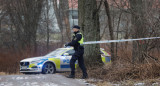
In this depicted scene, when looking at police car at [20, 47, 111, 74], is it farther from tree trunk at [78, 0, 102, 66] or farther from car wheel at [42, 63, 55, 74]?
tree trunk at [78, 0, 102, 66]

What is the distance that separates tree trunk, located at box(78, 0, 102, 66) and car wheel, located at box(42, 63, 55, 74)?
3430mm

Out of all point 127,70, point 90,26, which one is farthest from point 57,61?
point 127,70

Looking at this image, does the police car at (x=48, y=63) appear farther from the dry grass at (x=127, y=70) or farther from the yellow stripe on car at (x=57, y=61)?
the dry grass at (x=127, y=70)

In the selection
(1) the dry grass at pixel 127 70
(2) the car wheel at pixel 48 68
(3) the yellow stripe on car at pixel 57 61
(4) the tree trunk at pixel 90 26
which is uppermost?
(4) the tree trunk at pixel 90 26

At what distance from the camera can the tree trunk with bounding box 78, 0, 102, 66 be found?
12.6 metres

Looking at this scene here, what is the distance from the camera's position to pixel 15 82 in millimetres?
9500

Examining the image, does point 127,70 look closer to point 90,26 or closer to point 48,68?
point 90,26

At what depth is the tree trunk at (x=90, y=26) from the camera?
41.2 ft

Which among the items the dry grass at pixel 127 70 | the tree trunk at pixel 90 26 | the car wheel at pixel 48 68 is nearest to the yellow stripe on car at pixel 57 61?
the car wheel at pixel 48 68

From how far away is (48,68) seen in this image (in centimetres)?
1559

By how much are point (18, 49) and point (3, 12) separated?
474cm

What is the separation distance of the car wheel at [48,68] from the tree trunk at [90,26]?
3430 mm

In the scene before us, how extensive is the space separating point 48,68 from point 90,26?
389 centimetres

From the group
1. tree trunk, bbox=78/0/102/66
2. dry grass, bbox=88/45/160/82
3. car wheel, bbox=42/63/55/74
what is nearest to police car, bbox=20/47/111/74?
car wheel, bbox=42/63/55/74
